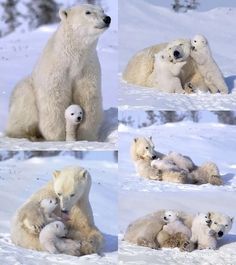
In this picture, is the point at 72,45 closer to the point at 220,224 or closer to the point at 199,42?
the point at 199,42

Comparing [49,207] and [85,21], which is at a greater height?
[85,21]

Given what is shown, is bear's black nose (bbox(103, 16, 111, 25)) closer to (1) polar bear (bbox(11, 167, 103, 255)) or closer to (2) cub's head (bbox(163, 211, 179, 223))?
(1) polar bear (bbox(11, 167, 103, 255))

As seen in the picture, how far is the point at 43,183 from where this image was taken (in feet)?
11.4

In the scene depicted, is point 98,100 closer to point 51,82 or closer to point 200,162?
point 51,82

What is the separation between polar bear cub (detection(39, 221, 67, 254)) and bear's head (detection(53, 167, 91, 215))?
0.07 meters

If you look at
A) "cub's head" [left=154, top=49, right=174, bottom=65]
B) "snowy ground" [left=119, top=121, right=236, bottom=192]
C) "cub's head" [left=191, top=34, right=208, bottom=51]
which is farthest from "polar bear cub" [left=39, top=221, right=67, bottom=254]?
"cub's head" [left=191, top=34, right=208, bottom=51]

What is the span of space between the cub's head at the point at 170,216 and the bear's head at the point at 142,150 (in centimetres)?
24

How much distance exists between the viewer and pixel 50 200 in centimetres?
342

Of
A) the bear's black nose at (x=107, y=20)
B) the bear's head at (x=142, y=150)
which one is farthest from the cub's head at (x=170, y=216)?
the bear's black nose at (x=107, y=20)

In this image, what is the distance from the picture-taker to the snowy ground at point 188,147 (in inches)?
137

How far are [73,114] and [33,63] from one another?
27cm

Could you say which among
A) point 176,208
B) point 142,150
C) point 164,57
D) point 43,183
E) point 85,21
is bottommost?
point 176,208

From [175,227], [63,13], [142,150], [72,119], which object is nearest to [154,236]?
[175,227]

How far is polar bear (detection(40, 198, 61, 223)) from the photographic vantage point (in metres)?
3.42
